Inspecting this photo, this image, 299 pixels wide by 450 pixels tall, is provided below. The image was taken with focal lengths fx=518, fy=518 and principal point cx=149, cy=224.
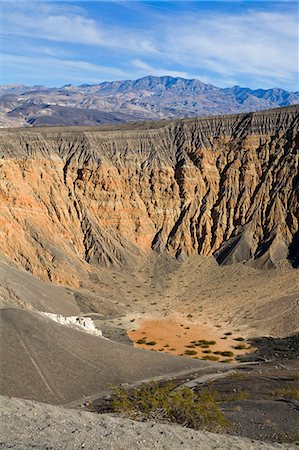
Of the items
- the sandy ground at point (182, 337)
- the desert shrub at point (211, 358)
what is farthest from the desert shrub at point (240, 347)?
the desert shrub at point (211, 358)

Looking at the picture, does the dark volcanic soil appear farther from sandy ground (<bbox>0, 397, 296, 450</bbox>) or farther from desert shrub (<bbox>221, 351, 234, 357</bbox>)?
sandy ground (<bbox>0, 397, 296, 450</bbox>)

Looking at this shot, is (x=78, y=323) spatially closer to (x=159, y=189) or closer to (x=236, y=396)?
(x=236, y=396)

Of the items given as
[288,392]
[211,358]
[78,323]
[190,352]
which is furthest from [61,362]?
[190,352]

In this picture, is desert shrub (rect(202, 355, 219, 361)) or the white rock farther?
the white rock

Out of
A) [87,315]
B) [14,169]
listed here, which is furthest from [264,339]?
[14,169]

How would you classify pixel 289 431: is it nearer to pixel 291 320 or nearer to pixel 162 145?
pixel 291 320

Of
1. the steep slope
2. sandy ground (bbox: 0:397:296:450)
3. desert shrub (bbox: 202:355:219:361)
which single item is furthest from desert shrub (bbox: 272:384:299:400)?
desert shrub (bbox: 202:355:219:361)
